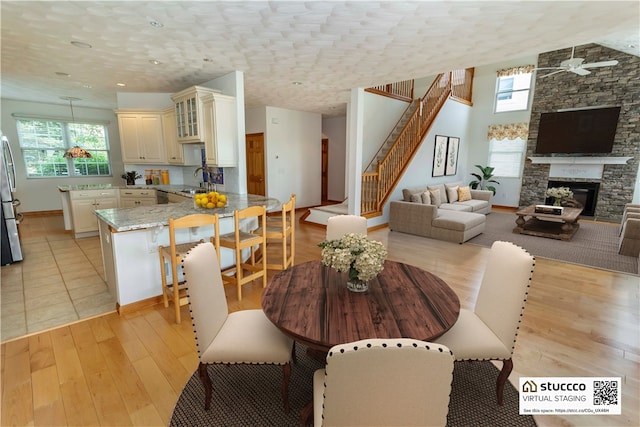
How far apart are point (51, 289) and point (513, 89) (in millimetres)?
10762

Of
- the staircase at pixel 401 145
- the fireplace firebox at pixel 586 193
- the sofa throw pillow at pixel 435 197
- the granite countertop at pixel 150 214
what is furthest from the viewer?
the fireplace firebox at pixel 586 193

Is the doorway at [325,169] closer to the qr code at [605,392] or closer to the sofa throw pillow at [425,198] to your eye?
the sofa throw pillow at [425,198]

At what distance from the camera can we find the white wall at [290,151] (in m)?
7.25

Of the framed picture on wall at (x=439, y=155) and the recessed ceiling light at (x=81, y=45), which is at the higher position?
the recessed ceiling light at (x=81, y=45)

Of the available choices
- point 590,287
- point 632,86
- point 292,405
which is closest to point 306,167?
point 590,287

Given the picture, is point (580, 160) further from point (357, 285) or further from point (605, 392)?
point (357, 285)

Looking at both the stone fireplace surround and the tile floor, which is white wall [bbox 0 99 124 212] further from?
the stone fireplace surround

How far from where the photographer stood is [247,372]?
2.08 meters

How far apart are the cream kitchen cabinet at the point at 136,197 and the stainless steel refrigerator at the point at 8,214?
1.52 meters

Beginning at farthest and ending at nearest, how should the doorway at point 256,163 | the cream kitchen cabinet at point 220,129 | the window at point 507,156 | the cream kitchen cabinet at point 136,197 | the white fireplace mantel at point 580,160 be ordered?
1. the window at point 507,156
2. the doorway at point 256,163
3. the white fireplace mantel at point 580,160
4. the cream kitchen cabinet at point 136,197
5. the cream kitchen cabinet at point 220,129

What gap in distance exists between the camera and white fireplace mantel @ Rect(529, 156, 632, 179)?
6939mm

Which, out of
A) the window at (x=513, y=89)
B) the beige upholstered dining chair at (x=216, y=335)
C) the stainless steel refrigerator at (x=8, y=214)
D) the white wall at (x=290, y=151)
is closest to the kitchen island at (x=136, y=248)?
the beige upholstered dining chair at (x=216, y=335)

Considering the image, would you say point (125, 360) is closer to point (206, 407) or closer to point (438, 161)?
point (206, 407)

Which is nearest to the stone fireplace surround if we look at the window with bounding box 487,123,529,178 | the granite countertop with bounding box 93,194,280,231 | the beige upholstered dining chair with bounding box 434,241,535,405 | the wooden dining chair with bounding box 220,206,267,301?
→ the window with bounding box 487,123,529,178
